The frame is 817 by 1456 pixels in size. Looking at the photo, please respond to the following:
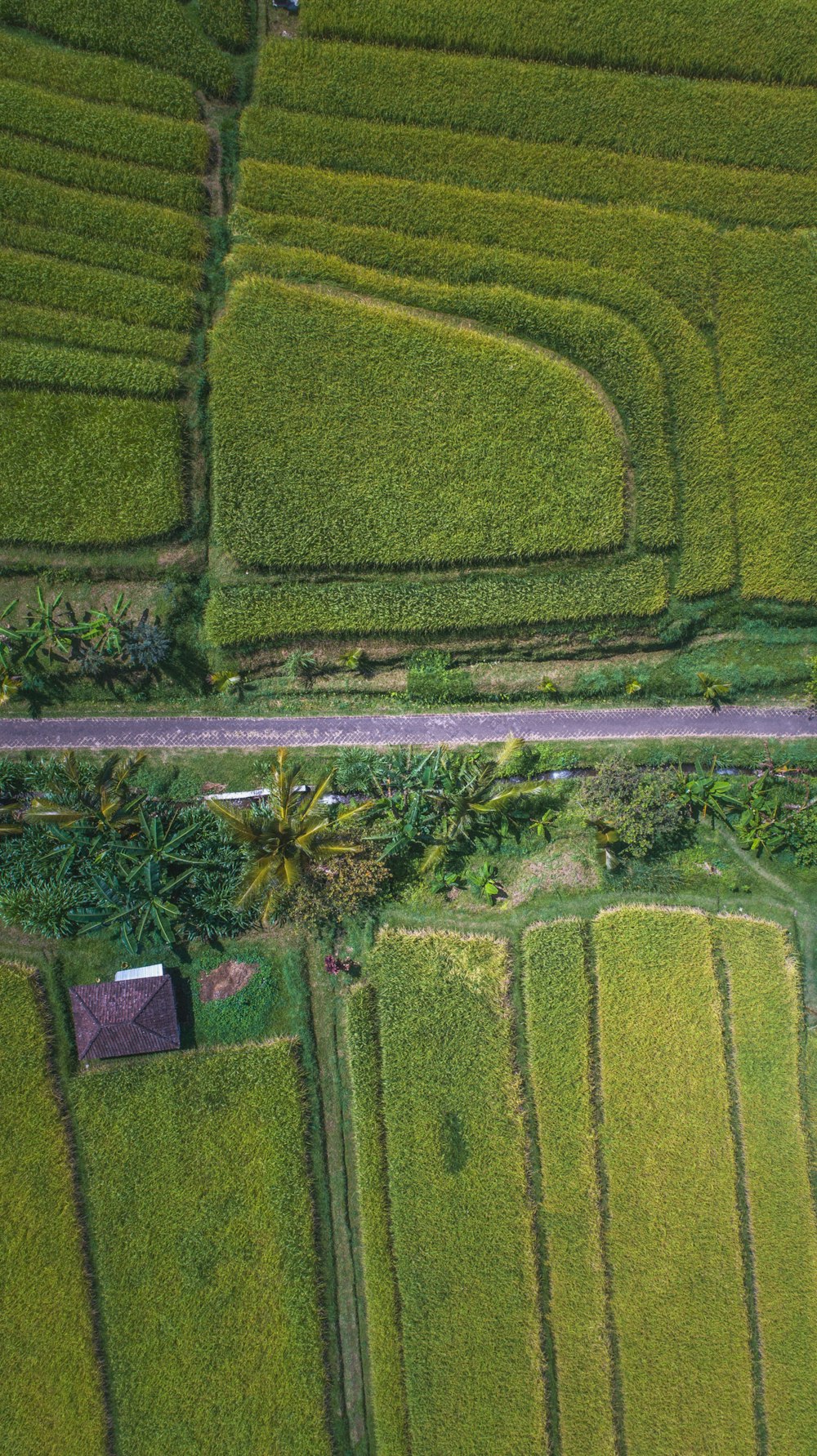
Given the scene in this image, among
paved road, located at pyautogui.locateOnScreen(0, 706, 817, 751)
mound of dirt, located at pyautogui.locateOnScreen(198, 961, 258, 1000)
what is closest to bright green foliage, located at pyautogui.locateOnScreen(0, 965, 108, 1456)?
mound of dirt, located at pyautogui.locateOnScreen(198, 961, 258, 1000)

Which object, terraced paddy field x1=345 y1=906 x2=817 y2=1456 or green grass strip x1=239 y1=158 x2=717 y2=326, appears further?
green grass strip x1=239 y1=158 x2=717 y2=326

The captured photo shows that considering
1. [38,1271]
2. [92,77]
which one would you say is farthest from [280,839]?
[92,77]

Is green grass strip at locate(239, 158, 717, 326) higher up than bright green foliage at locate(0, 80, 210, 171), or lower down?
lower down

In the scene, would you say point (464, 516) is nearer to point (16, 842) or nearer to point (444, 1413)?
point (16, 842)

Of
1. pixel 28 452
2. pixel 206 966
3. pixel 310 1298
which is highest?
pixel 28 452

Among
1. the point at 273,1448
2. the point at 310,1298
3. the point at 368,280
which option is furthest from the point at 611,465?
the point at 273,1448

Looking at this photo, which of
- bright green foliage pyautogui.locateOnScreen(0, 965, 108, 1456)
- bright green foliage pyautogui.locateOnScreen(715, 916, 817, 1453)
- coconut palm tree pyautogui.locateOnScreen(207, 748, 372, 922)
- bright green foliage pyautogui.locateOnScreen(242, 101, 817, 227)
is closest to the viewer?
coconut palm tree pyautogui.locateOnScreen(207, 748, 372, 922)

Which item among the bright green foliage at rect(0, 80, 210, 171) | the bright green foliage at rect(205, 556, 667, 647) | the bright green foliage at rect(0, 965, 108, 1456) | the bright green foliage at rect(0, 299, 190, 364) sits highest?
the bright green foliage at rect(0, 80, 210, 171)

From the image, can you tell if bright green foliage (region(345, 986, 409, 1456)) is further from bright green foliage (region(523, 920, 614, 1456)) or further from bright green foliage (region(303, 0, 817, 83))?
bright green foliage (region(303, 0, 817, 83))
